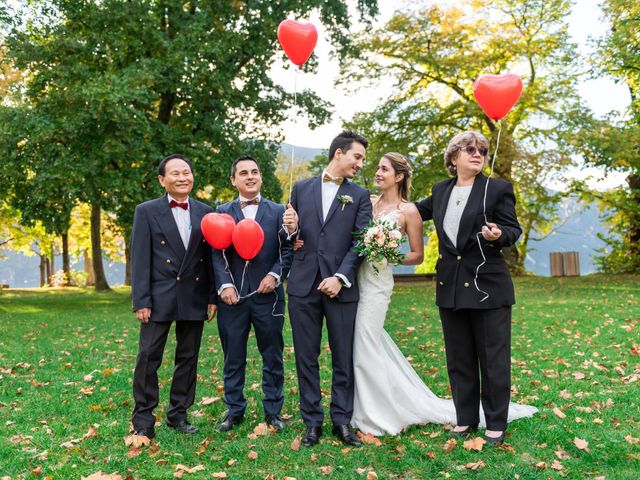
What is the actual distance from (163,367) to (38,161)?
11032 millimetres

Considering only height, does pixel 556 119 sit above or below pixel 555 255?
above

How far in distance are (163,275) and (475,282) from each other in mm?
2724

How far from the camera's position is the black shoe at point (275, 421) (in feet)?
18.5

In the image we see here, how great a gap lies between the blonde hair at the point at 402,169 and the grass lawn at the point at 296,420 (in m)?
2.23

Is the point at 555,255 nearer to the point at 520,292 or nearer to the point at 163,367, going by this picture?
the point at 520,292

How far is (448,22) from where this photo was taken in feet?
Answer: 84.1

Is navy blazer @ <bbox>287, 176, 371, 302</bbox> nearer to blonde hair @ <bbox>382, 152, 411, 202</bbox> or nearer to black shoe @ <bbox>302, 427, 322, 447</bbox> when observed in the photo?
blonde hair @ <bbox>382, 152, 411, 202</bbox>

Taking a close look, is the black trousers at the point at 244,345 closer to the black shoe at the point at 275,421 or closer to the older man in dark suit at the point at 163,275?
the black shoe at the point at 275,421

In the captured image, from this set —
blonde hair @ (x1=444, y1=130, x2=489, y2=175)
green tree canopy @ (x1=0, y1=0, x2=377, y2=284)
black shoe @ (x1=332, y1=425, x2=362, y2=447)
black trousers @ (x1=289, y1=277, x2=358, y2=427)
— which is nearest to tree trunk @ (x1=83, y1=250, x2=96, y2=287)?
green tree canopy @ (x1=0, y1=0, x2=377, y2=284)

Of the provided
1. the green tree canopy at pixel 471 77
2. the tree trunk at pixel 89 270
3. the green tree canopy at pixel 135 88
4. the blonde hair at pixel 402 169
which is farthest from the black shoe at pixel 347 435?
the tree trunk at pixel 89 270

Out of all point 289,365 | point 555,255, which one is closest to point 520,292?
point 555,255

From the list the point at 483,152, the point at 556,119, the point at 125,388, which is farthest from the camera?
the point at 556,119

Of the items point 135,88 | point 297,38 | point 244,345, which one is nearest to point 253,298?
point 244,345

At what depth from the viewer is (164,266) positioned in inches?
215
